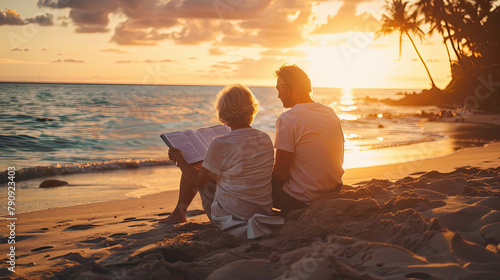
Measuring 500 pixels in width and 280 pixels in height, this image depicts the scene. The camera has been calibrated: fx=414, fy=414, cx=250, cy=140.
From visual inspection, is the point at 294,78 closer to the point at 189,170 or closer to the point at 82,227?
the point at 189,170

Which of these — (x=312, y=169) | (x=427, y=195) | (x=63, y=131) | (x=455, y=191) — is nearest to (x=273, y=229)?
(x=312, y=169)

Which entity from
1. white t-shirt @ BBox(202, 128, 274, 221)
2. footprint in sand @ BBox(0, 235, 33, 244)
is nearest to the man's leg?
white t-shirt @ BBox(202, 128, 274, 221)

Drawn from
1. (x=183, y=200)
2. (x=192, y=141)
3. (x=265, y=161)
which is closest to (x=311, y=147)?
(x=265, y=161)

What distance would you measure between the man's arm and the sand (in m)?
0.35

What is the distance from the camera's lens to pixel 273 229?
3.48 metres

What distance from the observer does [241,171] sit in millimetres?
3406

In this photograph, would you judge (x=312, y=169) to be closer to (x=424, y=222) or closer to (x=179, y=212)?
(x=424, y=222)

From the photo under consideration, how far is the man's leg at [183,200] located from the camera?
164 inches

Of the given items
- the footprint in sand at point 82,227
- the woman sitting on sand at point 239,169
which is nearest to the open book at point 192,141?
the woman sitting on sand at point 239,169

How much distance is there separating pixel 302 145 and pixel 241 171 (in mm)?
580

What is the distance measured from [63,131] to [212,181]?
46.5ft

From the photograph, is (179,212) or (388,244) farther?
(179,212)

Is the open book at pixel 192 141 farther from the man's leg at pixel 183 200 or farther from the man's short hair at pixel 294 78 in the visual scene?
the man's short hair at pixel 294 78

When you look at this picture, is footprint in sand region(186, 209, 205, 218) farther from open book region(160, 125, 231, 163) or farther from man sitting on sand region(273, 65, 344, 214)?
man sitting on sand region(273, 65, 344, 214)
